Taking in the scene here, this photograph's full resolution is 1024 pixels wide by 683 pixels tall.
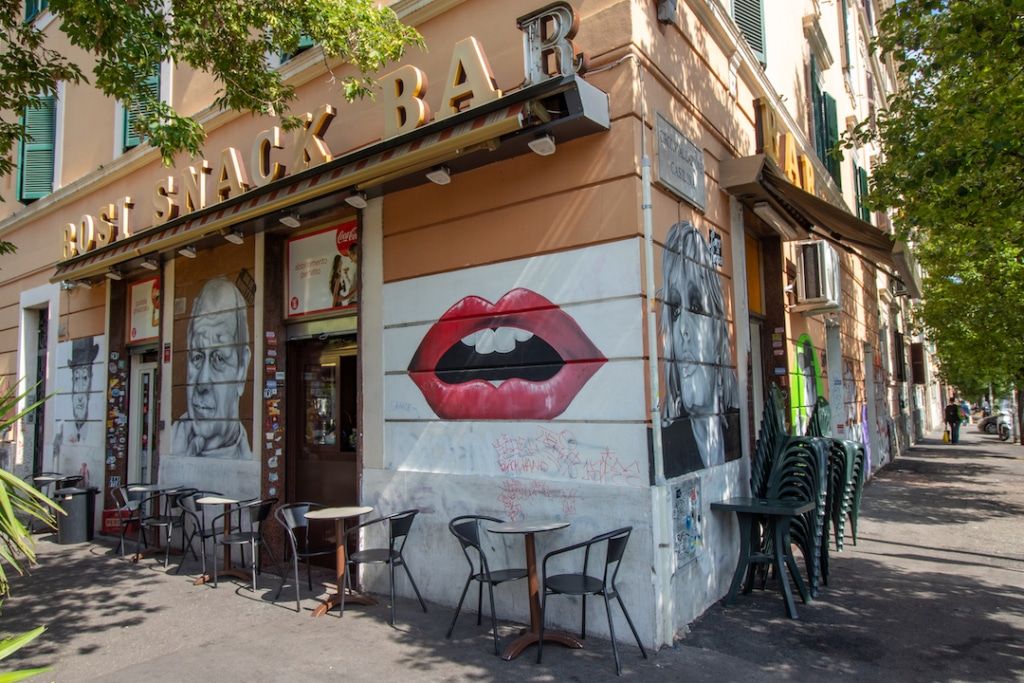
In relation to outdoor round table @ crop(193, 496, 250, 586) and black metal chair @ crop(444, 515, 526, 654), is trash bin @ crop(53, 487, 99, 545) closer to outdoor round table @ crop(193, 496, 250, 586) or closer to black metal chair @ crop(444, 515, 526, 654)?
outdoor round table @ crop(193, 496, 250, 586)

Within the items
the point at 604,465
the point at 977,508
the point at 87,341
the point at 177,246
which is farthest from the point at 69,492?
the point at 977,508

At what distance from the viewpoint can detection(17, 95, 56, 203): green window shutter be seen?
1208 centimetres

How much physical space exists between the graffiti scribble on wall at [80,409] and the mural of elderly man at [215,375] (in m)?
2.35

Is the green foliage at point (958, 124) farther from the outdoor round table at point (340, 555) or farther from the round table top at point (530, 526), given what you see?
the outdoor round table at point (340, 555)

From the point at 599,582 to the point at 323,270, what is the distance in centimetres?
440

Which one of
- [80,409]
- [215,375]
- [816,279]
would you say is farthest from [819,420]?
[80,409]

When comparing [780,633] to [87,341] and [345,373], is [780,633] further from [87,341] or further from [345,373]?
[87,341]

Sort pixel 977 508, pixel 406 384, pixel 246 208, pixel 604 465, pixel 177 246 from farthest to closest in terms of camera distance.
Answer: pixel 977 508, pixel 177 246, pixel 246 208, pixel 406 384, pixel 604 465

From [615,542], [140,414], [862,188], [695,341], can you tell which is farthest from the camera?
[862,188]

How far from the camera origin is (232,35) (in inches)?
247

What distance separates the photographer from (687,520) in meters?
5.03

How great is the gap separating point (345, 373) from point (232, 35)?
3.41 metres

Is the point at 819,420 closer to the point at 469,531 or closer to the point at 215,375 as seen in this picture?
the point at 469,531

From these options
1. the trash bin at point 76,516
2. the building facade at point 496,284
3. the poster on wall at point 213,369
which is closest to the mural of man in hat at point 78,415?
the building facade at point 496,284
